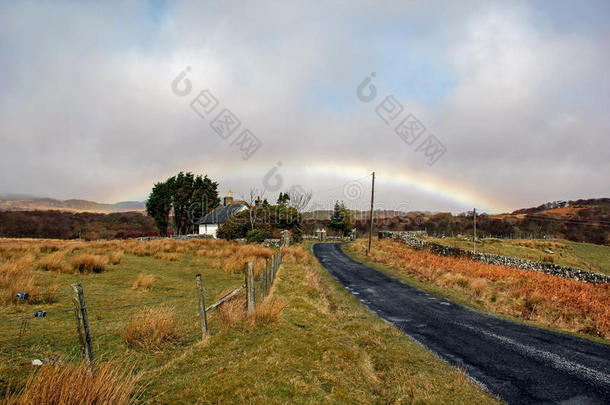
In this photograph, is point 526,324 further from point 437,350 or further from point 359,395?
point 359,395

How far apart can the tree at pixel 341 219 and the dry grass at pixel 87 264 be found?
62.8 m

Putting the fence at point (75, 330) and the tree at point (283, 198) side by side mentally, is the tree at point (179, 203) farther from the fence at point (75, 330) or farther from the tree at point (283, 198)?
the fence at point (75, 330)

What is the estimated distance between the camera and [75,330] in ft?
24.5

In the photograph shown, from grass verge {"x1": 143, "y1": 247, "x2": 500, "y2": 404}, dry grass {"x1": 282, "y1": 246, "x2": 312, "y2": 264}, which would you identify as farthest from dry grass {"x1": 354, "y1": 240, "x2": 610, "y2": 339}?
dry grass {"x1": 282, "y1": 246, "x2": 312, "y2": 264}

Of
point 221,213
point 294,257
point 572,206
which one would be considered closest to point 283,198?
point 221,213

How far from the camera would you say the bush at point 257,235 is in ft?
126

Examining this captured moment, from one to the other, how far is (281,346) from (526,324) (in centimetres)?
944

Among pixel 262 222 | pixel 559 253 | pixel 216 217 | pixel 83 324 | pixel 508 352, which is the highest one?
pixel 216 217

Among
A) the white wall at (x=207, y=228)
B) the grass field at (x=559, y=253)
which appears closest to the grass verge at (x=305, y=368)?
the grass field at (x=559, y=253)

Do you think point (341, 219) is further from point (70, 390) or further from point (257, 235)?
point (70, 390)

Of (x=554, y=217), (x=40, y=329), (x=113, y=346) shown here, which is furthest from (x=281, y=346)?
(x=554, y=217)

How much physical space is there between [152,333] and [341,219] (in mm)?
69682

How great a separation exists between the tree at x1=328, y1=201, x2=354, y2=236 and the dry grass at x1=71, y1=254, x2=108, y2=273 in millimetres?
62760

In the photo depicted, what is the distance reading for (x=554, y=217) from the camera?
238ft
